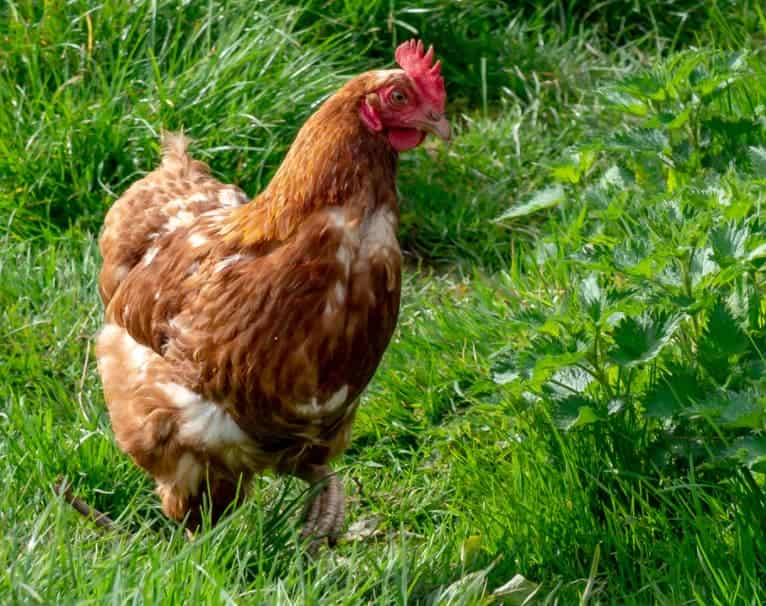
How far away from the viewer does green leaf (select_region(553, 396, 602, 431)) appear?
382 centimetres

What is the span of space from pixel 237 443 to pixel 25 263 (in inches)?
66.0

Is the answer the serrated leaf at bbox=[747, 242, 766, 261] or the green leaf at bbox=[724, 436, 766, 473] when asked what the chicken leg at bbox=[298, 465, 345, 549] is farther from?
the serrated leaf at bbox=[747, 242, 766, 261]

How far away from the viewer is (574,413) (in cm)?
387

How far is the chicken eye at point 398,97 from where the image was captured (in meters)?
3.71

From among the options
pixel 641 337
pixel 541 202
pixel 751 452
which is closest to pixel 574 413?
pixel 641 337

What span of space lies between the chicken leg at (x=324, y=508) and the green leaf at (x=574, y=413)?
670mm

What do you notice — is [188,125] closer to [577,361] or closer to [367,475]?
[367,475]

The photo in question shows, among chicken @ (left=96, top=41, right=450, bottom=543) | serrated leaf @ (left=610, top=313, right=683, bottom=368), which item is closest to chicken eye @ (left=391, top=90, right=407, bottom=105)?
chicken @ (left=96, top=41, right=450, bottom=543)

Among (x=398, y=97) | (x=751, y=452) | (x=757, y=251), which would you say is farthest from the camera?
(x=398, y=97)

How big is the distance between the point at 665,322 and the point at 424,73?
0.88 metres

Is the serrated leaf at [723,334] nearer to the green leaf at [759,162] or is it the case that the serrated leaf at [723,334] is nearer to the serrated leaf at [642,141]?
the green leaf at [759,162]

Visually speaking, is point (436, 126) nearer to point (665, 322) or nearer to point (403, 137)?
point (403, 137)

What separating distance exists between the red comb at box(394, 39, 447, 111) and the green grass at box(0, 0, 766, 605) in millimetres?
616

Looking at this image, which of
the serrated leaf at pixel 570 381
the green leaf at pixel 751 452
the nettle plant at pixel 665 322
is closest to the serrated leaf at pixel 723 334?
the nettle plant at pixel 665 322
